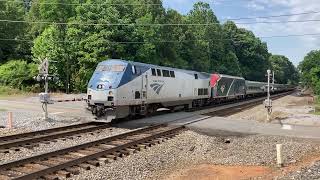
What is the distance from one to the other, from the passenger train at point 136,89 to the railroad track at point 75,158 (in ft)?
12.5

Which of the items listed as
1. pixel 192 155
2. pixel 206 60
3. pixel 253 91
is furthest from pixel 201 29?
pixel 192 155

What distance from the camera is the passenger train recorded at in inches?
909

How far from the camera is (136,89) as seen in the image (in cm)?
2497

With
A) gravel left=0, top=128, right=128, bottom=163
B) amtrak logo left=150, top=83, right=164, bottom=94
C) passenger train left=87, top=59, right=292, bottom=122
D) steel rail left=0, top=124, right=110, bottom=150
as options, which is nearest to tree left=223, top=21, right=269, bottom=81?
passenger train left=87, top=59, right=292, bottom=122

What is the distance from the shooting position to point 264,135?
21359mm

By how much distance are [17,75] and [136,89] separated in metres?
31.3

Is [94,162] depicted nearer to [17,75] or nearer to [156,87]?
[156,87]

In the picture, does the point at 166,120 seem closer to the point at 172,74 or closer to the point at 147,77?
the point at 147,77

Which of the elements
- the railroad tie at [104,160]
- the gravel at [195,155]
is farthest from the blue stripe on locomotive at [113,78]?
the railroad tie at [104,160]

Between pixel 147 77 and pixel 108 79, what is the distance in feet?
11.3

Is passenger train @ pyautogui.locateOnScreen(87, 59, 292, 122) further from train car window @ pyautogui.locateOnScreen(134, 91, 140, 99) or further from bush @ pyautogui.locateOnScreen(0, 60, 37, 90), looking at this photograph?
bush @ pyautogui.locateOnScreen(0, 60, 37, 90)

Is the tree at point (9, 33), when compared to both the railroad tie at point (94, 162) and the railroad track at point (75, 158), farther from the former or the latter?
the railroad tie at point (94, 162)

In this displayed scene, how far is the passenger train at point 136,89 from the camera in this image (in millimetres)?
23081

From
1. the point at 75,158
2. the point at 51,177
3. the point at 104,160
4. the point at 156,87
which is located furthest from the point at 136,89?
the point at 51,177
